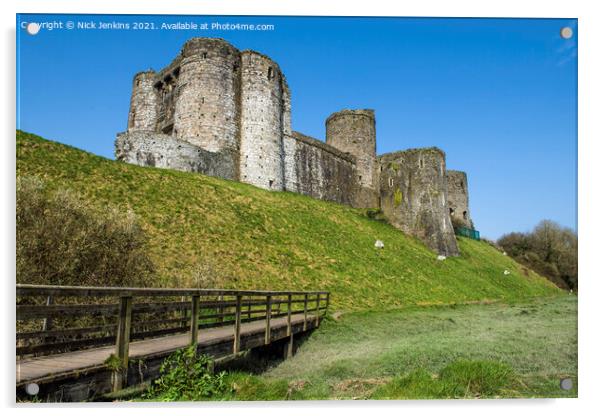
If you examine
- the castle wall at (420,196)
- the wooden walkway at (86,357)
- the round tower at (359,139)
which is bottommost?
the wooden walkway at (86,357)

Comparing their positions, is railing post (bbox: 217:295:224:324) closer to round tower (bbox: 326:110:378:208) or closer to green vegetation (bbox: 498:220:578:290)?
green vegetation (bbox: 498:220:578:290)

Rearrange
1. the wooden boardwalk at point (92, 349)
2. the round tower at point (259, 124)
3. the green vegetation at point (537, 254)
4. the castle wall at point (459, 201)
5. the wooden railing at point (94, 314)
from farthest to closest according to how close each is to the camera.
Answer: the castle wall at point (459, 201), the green vegetation at point (537, 254), the round tower at point (259, 124), the wooden railing at point (94, 314), the wooden boardwalk at point (92, 349)

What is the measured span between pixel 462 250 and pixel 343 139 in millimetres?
13988

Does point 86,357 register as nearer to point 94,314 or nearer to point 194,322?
point 94,314

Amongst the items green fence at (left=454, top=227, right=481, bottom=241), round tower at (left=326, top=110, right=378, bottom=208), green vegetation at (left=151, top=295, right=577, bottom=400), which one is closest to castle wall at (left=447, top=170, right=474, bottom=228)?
green fence at (left=454, top=227, right=481, bottom=241)

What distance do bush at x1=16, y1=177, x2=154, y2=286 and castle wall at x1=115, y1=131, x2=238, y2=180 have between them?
13.3m

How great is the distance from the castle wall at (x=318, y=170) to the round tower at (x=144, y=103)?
9442mm

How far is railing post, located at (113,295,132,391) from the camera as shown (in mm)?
5779

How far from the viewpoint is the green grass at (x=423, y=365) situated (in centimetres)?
715

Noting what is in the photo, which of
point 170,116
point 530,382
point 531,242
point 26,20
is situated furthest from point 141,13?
point 531,242

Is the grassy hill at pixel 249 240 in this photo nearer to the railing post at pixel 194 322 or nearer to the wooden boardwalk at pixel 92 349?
the wooden boardwalk at pixel 92 349

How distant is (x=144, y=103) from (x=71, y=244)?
26.5 m

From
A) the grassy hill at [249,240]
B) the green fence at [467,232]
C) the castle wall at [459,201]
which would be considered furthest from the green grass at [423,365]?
the castle wall at [459,201]

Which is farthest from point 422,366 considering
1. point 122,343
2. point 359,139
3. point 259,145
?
point 359,139
